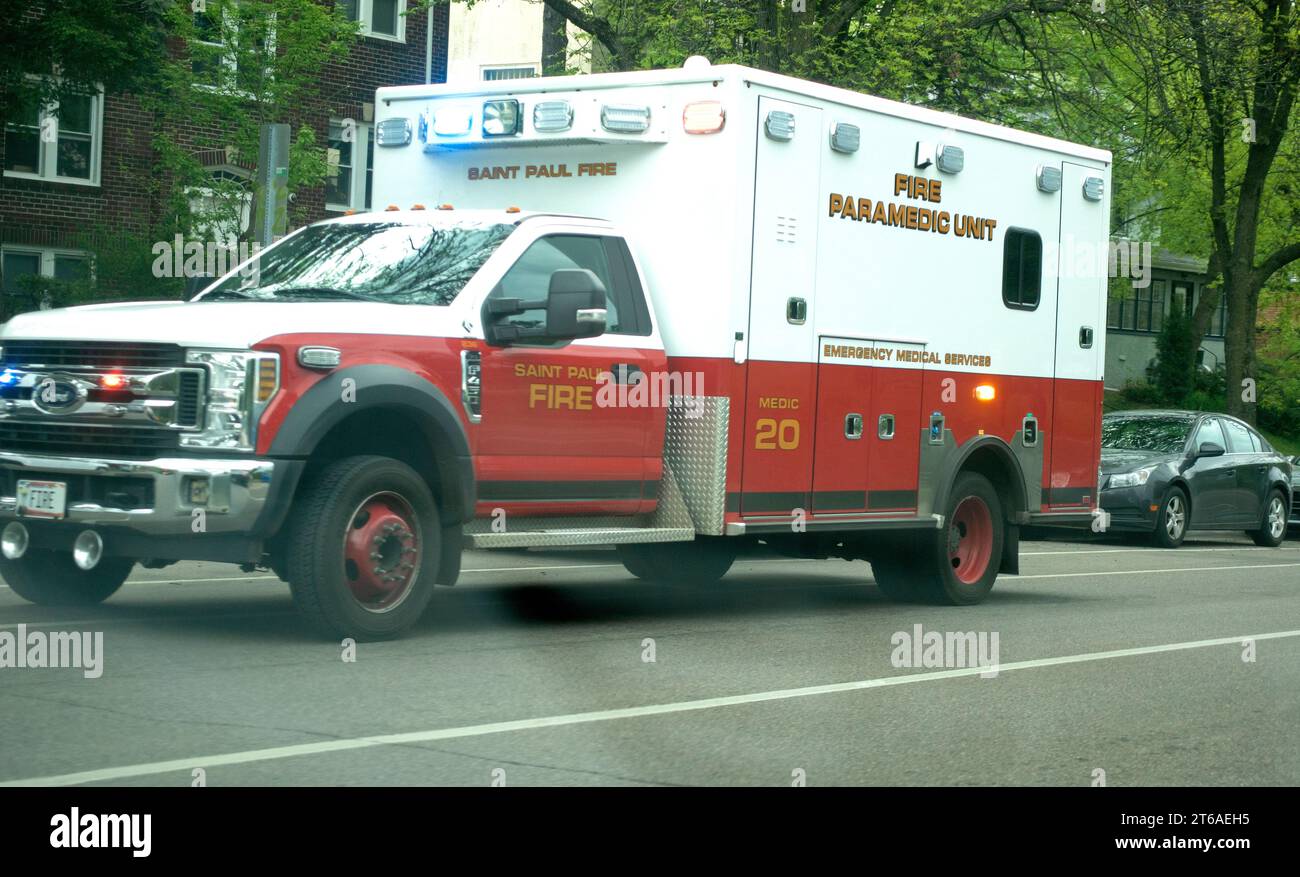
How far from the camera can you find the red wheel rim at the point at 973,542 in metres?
12.5

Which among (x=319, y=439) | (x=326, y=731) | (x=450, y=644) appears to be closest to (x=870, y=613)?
(x=450, y=644)

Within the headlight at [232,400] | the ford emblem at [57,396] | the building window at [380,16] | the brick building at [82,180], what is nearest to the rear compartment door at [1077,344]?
the headlight at [232,400]

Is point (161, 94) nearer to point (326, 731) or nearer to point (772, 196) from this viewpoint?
point (772, 196)

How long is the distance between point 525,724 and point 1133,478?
14.7 meters

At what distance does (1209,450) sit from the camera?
21375mm

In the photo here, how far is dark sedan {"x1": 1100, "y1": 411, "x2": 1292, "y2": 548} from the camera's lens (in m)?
20.3

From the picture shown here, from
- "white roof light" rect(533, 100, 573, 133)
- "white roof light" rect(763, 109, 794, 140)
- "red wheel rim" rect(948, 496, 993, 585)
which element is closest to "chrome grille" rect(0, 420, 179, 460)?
"white roof light" rect(533, 100, 573, 133)

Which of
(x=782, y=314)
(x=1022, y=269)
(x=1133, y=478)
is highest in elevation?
(x=1022, y=269)

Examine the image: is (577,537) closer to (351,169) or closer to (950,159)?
(950,159)

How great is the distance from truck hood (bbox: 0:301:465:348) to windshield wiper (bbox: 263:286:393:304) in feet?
0.61

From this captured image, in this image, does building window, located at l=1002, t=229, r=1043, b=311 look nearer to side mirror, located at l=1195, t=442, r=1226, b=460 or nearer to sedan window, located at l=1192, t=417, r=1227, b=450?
side mirror, located at l=1195, t=442, r=1226, b=460

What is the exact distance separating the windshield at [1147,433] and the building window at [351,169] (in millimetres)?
14958

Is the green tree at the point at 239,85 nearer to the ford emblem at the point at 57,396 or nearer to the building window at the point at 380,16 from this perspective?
the building window at the point at 380,16

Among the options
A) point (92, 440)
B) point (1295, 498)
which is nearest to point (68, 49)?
point (92, 440)
